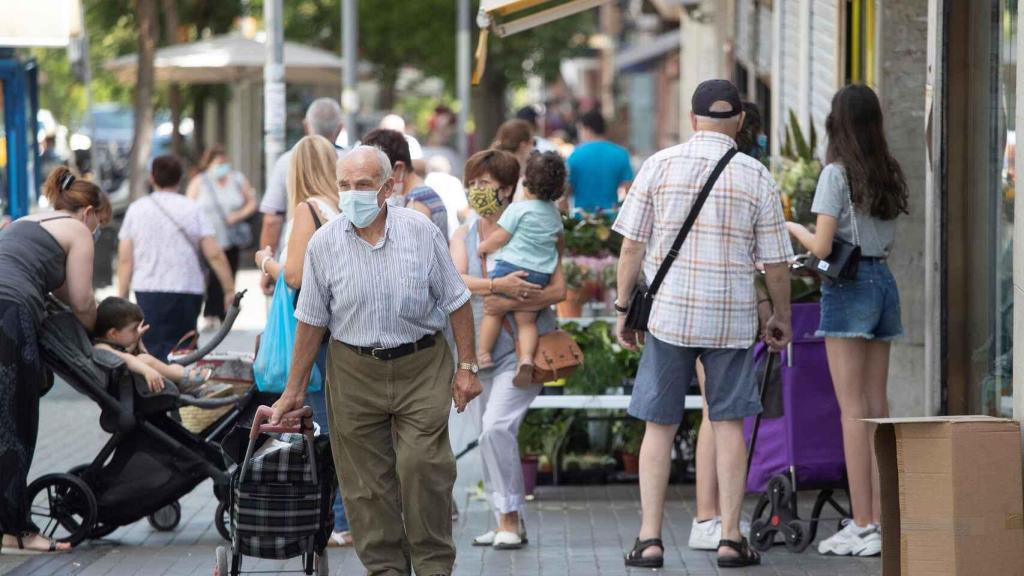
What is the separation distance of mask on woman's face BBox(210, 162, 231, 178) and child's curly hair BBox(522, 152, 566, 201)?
437 inches

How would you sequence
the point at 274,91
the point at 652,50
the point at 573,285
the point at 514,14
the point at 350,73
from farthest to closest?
the point at 652,50
the point at 350,73
the point at 274,91
the point at 514,14
the point at 573,285

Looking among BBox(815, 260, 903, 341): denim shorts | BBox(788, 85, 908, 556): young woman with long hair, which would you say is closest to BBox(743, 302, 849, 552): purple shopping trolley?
BBox(788, 85, 908, 556): young woman with long hair

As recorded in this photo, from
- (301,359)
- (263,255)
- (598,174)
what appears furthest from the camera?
(598,174)

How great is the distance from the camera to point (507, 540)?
7629 mm

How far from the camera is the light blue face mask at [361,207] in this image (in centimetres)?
606

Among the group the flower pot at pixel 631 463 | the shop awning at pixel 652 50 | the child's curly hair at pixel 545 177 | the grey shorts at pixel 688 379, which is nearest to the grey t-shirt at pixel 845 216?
the grey shorts at pixel 688 379

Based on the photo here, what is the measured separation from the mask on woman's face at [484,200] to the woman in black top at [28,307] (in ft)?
5.61

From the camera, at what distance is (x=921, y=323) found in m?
9.11

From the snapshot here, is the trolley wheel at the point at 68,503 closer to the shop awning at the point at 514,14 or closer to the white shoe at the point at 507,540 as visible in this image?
the white shoe at the point at 507,540

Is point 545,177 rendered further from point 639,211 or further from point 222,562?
point 222,562

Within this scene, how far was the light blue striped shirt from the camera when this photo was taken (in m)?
6.09

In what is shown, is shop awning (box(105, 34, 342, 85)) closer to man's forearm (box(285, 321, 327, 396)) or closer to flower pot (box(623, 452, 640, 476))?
flower pot (box(623, 452, 640, 476))

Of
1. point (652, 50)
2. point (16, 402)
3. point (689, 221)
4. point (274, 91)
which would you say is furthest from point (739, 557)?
point (652, 50)

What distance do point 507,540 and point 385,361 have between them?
175cm
